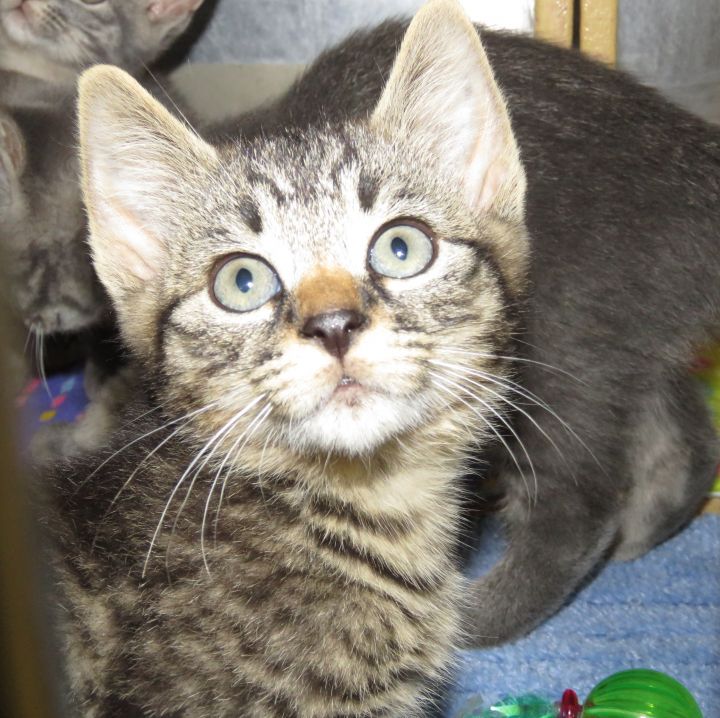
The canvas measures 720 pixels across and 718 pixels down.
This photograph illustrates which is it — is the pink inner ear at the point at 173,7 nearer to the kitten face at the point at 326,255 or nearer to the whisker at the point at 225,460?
the kitten face at the point at 326,255

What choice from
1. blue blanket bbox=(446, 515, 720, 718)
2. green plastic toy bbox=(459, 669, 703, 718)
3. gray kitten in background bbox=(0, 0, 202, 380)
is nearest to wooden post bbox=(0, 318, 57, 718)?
green plastic toy bbox=(459, 669, 703, 718)

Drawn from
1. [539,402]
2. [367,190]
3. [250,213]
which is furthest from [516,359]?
[250,213]

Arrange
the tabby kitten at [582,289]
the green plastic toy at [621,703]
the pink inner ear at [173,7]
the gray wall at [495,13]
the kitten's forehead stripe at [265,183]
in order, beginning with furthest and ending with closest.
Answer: the pink inner ear at [173,7] < the gray wall at [495,13] < the tabby kitten at [582,289] < the green plastic toy at [621,703] < the kitten's forehead stripe at [265,183]

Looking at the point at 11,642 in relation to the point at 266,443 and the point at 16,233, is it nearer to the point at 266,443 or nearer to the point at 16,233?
the point at 266,443

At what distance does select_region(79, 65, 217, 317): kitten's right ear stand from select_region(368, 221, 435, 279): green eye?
342mm

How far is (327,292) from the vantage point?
1228 millimetres

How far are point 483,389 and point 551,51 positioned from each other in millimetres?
905

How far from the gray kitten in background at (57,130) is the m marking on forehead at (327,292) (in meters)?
→ 1.02

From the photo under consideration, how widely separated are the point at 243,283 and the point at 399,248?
228mm

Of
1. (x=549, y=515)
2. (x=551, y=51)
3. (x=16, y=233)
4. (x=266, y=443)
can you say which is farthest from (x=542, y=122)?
(x=16, y=233)

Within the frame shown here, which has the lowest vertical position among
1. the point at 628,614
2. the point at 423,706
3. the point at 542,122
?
the point at 628,614

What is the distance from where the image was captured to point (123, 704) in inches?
50.9

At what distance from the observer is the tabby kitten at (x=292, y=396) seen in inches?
49.9

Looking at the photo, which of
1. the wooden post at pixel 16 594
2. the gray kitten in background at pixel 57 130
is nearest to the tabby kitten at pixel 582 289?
the gray kitten in background at pixel 57 130
